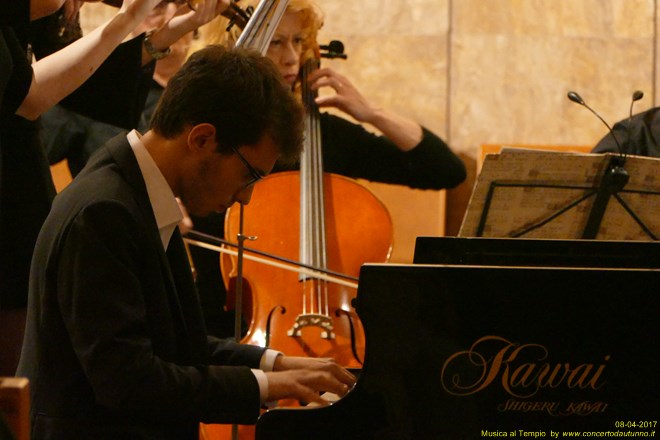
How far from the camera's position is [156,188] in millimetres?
1469

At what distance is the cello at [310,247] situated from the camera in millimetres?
2137

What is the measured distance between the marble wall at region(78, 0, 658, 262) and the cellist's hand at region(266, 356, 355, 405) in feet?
7.40

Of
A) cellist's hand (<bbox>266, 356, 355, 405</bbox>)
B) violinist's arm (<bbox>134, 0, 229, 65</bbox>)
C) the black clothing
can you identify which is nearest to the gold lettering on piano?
cellist's hand (<bbox>266, 356, 355, 405</bbox>)

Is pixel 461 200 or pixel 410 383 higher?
pixel 461 200

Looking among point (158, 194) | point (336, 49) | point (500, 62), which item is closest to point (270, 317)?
point (158, 194)

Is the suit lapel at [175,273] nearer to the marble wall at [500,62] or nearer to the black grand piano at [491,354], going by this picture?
the black grand piano at [491,354]

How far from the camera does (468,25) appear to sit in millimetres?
3770

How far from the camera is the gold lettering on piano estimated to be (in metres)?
1.39

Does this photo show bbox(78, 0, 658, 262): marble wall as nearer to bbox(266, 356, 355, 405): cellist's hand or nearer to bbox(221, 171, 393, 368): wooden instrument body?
bbox(221, 171, 393, 368): wooden instrument body

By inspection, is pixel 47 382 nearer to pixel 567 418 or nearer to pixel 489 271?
pixel 489 271

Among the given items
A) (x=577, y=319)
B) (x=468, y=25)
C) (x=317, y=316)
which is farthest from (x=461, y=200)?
(x=577, y=319)

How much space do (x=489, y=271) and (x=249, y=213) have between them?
128 cm

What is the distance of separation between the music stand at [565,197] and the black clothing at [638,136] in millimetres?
762

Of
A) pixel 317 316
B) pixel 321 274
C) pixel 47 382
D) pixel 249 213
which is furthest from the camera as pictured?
pixel 249 213
